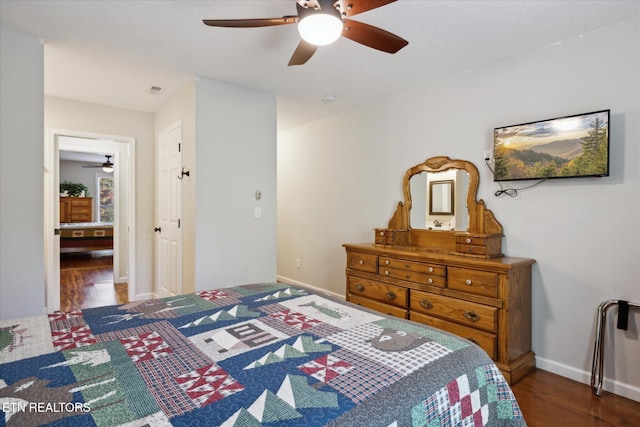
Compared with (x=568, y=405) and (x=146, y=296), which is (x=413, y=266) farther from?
(x=146, y=296)

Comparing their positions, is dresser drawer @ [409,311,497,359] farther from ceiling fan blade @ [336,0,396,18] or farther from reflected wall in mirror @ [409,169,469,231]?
ceiling fan blade @ [336,0,396,18]

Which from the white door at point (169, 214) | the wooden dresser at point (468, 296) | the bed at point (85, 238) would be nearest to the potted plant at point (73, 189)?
the bed at point (85, 238)

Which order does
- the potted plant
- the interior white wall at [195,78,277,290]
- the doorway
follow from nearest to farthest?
1. the interior white wall at [195,78,277,290]
2. the doorway
3. the potted plant

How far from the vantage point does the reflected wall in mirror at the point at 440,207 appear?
3.09 meters

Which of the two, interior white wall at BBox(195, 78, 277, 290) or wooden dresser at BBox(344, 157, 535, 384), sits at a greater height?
interior white wall at BBox(195, 78, 277, 290)

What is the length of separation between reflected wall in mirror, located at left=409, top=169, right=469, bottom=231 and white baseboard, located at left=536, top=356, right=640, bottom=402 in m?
1.17

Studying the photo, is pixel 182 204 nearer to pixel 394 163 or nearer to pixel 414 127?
pixel 394 163

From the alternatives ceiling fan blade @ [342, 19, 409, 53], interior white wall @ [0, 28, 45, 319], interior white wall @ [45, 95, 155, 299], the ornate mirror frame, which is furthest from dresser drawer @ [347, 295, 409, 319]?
interior white wall @ [45, 95, 155, 299]

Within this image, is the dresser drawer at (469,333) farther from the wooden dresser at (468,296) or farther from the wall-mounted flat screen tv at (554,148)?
the wall-mounted flat screen tv at (554,148)

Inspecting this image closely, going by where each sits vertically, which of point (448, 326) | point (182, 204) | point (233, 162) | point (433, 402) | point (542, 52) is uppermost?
point (542, 52)

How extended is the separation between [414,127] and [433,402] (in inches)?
117

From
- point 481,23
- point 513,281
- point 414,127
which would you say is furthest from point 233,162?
point 513,281

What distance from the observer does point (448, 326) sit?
8.75 feet

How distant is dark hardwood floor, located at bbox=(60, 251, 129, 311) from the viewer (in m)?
4.35
